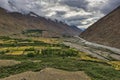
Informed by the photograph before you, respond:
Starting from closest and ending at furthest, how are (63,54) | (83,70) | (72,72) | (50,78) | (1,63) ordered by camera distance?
(50,78) < (72,72) < (83,70) < (1,63) < (63,54)

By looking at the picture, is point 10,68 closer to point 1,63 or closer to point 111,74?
point 1,63

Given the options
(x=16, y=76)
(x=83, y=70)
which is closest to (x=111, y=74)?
(x=83, y=70)

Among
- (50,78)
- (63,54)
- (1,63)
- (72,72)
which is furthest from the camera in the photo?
(63,54)

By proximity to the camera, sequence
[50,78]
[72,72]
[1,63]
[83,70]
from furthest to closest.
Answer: [1,63]
[83,70]
[72,72]
[50,78]

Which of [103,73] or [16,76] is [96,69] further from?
[16,76]

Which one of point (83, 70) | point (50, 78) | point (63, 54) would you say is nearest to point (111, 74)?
point (83, 70)

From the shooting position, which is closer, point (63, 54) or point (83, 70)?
point (83, 70)
